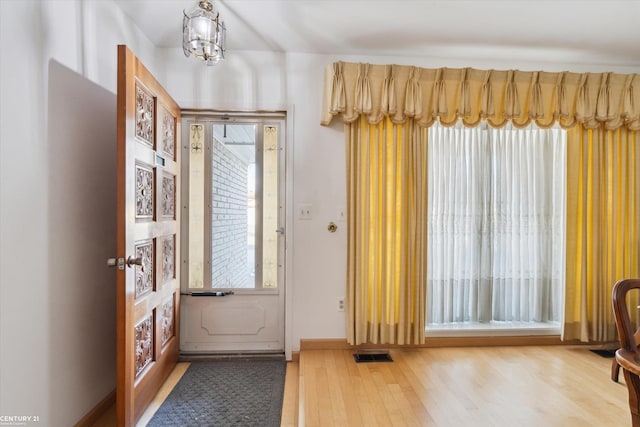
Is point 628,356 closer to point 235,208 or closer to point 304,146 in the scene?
point 304,146

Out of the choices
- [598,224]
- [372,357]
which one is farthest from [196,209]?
[598,224]

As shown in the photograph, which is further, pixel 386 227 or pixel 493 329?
pixel 493 329

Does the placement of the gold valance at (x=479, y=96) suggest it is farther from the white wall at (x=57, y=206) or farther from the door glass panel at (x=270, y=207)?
the white wall at (x=57, y=206)

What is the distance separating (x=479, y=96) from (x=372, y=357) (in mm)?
2269

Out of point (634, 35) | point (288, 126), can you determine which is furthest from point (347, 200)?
point (634, 35)

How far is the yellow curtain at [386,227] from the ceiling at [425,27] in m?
0.64

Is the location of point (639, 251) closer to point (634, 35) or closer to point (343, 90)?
point (634, 35)

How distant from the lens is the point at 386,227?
2.55 m

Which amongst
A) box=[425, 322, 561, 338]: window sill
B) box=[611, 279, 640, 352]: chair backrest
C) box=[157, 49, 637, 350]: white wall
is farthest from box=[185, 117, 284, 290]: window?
box=[611, 279, 640, 352]: chair backrest

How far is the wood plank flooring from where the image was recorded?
5.73ft

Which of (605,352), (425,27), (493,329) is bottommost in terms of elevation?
(605,352)

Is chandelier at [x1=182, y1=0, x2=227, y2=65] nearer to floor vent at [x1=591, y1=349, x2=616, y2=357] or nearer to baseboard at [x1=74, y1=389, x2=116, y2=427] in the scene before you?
baseboard at [x1=74, y1=389, x2=116, y2=427]

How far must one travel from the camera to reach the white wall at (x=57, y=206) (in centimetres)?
132

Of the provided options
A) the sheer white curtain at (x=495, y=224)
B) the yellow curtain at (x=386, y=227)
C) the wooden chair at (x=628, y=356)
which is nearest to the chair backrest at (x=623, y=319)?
the wooden chair at (x=628, y=356)
